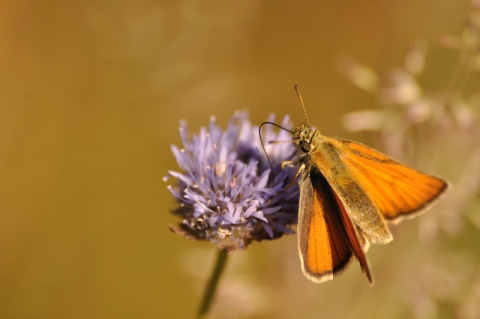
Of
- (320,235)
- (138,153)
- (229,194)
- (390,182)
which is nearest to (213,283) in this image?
(229,194)

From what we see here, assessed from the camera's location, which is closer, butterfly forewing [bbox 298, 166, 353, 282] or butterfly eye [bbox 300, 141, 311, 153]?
butterfly forewing [bbox 298, 166, 353, 282]

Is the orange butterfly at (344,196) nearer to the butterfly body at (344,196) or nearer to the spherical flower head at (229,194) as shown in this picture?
the butterfly body at (344,196)

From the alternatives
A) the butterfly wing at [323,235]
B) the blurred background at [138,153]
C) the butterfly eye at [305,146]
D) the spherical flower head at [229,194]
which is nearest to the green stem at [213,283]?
the spherical flower head at [229,194]

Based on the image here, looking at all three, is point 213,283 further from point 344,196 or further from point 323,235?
point 344,196

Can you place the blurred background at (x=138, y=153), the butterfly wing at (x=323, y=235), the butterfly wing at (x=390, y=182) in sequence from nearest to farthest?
the butterfly wing at (x=323, y=235), the butterfly wing at (x=390, y=182), the blurred background at (x=138, y=153)

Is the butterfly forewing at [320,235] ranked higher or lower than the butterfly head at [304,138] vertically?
lower

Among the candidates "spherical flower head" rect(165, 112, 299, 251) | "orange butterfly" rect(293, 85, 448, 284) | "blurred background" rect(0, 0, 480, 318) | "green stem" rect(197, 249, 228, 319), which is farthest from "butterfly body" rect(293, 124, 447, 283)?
"blurred background" rect(0, 0, 480, 318)

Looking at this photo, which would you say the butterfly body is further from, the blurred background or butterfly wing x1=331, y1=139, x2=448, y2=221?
the blurred background

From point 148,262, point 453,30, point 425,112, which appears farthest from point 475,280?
point 148,262

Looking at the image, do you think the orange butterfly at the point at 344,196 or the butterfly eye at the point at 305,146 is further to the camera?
the butterfly eye at the point at 305,146
